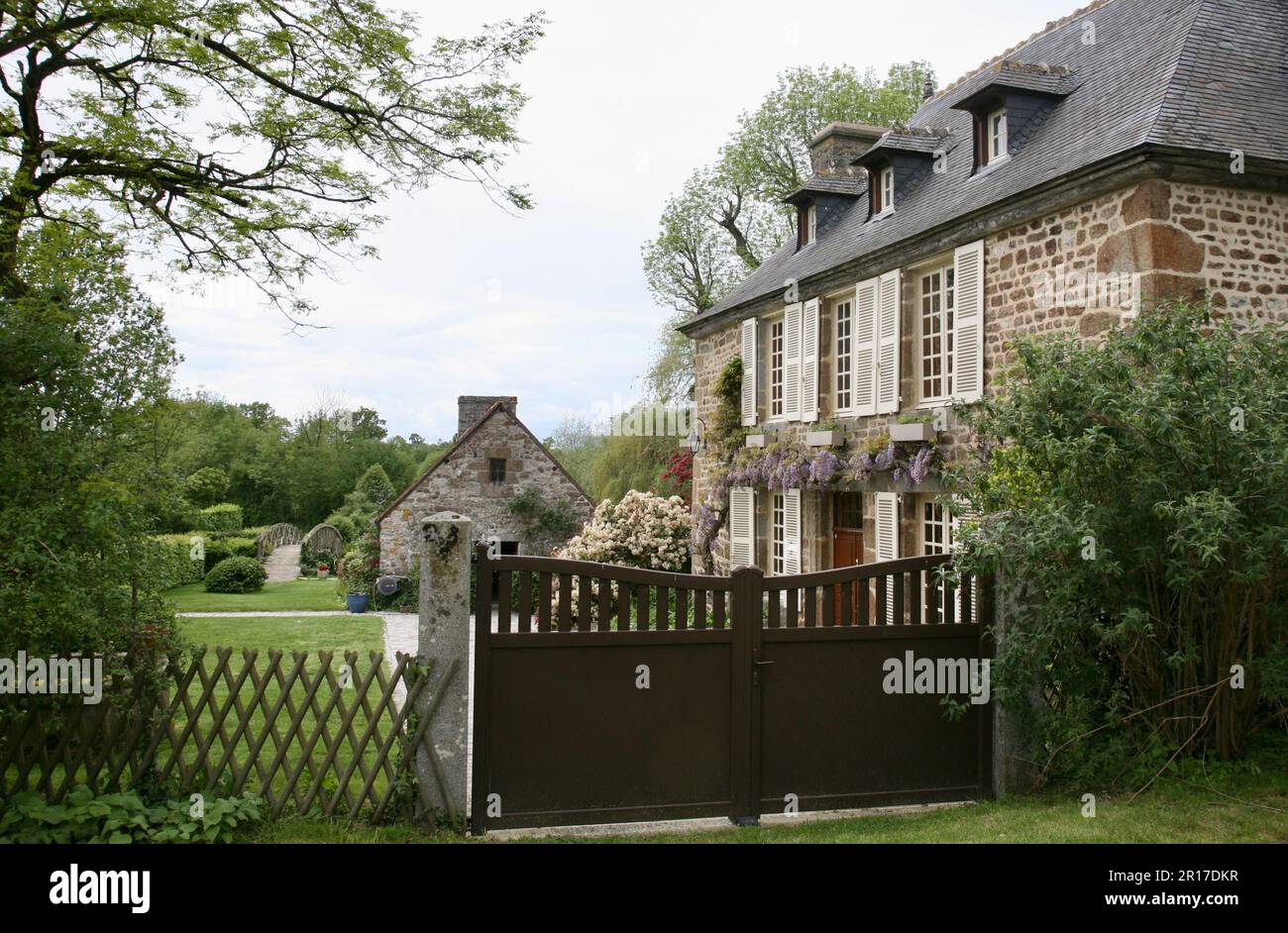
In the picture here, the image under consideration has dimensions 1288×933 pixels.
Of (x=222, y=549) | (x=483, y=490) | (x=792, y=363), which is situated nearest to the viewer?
(x=792, y=363)

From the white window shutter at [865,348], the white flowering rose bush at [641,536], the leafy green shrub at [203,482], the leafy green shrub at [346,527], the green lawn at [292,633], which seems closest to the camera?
the leafy green shrub at [203,482]

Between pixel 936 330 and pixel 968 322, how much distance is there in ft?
3.47

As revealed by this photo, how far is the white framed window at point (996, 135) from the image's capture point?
1106 centimetres

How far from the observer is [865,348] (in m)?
12.3

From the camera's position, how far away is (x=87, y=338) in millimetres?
5504

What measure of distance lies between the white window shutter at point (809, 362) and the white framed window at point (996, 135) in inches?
125

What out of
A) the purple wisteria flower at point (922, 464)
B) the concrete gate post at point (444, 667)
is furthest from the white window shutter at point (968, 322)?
the concrete gate post at point (444, 667)

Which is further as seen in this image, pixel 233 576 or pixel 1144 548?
pixel 233 576

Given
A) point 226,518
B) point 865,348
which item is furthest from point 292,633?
point 226,518

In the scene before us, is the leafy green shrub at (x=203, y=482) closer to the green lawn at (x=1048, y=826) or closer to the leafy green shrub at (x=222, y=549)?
the green lawn at (x=1048, y=826)

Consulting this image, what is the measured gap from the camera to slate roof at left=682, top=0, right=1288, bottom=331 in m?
8.47

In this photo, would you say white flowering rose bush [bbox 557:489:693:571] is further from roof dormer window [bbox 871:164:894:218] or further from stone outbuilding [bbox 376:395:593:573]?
roof dormer window [bbox 871:164:894:218]

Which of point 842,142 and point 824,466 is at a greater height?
point 842,142

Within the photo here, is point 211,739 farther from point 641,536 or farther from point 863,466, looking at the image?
point 641,536
